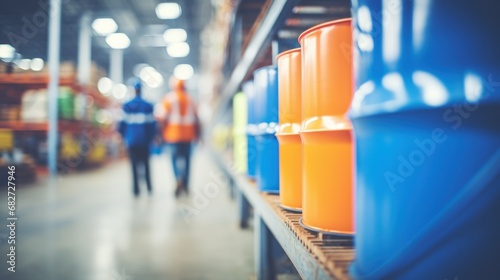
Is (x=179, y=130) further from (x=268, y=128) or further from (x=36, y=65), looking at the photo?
(x=36, y=65)

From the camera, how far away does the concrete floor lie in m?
1.80

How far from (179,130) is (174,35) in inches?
487

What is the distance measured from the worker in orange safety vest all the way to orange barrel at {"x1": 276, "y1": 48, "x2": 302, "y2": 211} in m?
3.03

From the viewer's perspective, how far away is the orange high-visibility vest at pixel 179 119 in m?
4.13

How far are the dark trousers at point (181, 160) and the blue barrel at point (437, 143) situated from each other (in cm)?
371

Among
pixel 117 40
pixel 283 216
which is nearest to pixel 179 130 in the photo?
pixel 283 216

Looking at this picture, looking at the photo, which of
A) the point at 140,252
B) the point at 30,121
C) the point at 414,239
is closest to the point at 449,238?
the point at 414,239

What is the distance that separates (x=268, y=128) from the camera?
154cm

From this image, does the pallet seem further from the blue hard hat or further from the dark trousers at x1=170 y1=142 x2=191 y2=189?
the blue hard hat

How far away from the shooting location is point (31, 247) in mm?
2197

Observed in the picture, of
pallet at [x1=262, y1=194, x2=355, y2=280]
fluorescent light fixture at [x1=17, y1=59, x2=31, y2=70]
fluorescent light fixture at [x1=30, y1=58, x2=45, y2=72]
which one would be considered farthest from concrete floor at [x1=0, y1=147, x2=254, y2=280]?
fluorescent light fixture at [x1=17, y1=59, x2=31, y2=70]

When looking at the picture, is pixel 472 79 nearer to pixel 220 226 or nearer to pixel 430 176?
pixel 430 176

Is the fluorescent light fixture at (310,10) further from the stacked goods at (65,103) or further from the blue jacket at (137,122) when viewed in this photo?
the stacked goods at (65,103)

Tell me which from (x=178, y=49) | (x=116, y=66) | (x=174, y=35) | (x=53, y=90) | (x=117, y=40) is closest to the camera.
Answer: (x=53, y=90)
